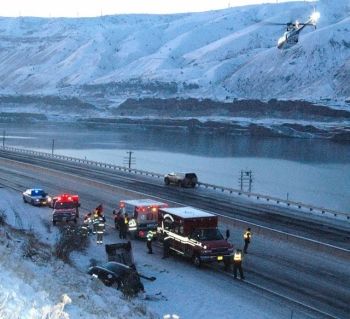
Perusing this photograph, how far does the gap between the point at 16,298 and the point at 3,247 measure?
21.3ft

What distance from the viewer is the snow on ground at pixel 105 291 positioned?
13.1 meters

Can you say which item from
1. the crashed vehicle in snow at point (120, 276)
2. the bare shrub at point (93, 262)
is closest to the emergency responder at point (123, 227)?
the bare shrub at point (93, 262)

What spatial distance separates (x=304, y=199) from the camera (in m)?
84.9

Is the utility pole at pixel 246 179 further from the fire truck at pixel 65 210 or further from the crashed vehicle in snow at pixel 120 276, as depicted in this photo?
the crashed vehicle in snow at pixel 120 276

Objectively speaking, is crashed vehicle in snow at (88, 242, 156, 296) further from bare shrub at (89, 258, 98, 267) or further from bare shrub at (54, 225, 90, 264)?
bare shrub at (54, 225, 90, 264)

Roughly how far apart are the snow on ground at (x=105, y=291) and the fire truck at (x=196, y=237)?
1.98 ft

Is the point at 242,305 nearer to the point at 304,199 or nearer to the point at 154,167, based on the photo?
the point at 304,199

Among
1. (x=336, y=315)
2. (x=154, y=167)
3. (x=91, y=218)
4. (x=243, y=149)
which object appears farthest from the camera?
(x=243, y=149)

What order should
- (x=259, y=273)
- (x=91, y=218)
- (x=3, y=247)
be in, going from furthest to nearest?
(x=91, y=218), (x=259, y=273), (x=3, y=247)

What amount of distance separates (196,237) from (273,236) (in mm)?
8252

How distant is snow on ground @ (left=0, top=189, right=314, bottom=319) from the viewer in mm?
13117

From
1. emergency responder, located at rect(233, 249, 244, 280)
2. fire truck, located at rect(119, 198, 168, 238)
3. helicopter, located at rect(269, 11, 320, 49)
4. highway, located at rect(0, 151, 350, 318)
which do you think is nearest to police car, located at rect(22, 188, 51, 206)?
highway, located at rect(0, 151, 350, 318)

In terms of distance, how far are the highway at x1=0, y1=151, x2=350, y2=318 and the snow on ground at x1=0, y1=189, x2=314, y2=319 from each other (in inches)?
53.9

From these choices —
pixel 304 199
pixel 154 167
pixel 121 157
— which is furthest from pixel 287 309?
pixel 121 157
